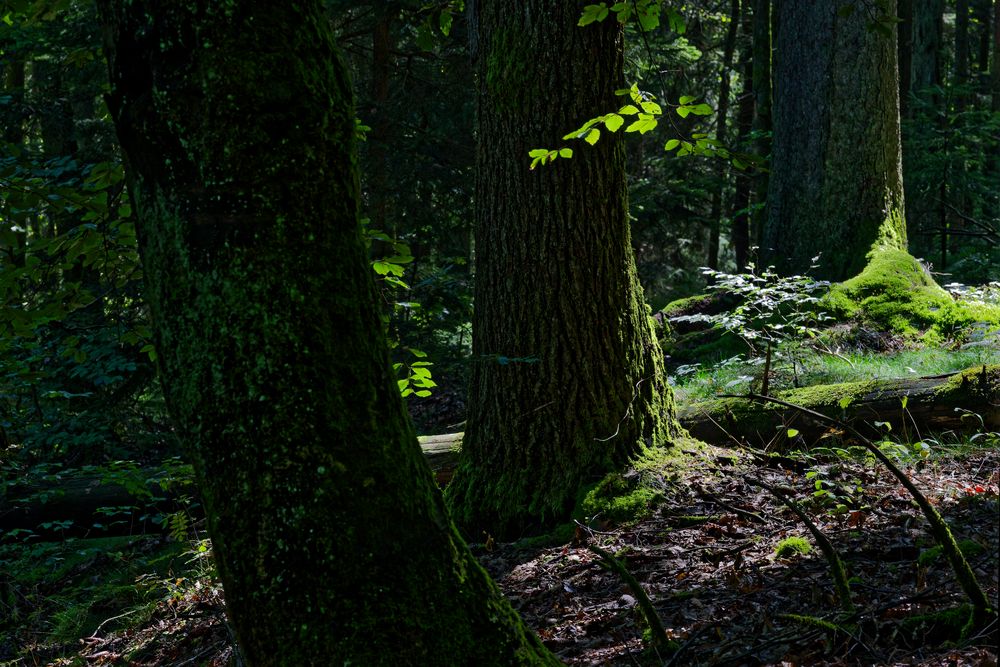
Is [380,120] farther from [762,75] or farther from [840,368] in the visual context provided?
[840,368]

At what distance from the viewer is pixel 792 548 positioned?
3.65 m

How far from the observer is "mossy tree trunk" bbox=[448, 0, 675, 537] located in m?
4.60

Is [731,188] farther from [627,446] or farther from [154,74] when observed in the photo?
[154,74]

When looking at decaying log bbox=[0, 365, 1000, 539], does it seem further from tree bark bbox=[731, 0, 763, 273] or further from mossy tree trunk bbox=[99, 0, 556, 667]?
tree bark bbox=[731, 0, 763, 273]

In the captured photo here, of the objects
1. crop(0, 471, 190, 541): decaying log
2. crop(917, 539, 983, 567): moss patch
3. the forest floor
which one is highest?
crop(917, 539, 983, 567): moss patch

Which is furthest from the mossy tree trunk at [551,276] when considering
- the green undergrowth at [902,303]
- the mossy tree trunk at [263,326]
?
the green undergrowth at [902,303]

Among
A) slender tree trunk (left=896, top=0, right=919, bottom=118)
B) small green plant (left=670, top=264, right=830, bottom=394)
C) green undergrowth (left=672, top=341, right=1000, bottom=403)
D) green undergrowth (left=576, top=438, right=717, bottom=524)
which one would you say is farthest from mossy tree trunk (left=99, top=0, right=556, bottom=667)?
slender tree trunk (left=896, top=0, right=919, bottom=118)

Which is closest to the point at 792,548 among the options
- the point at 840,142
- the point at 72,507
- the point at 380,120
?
the point at 72,507

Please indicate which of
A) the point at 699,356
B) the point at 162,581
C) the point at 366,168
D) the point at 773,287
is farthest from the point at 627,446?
the point at 366,168

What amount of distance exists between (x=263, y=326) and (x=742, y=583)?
2584 mm

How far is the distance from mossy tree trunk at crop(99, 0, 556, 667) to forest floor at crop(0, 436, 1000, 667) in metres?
1.31

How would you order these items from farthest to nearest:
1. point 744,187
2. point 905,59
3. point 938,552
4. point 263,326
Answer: point 905,59 → point 744,187 → point 938,552 → point 263,326

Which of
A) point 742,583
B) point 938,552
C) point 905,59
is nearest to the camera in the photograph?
point 938,552

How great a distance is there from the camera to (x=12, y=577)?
6242 millimetres
